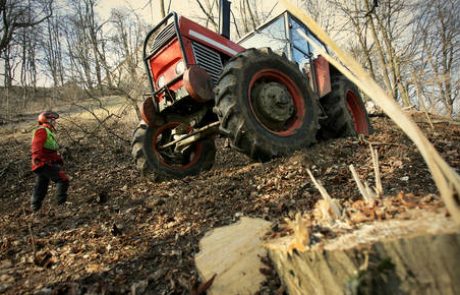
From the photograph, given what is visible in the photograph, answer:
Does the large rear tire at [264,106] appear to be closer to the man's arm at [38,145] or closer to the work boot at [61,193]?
the work boot at [61,193]

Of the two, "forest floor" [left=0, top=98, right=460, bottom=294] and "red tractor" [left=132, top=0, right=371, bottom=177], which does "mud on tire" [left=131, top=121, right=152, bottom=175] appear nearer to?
"red tractor" [left=132, top=0, right=371, bottom=177]

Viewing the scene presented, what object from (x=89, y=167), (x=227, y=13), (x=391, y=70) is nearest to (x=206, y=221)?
(x=227, y=13)

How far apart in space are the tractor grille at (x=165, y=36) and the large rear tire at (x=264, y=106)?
37.9 inches

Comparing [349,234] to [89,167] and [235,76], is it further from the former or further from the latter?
[89,167]

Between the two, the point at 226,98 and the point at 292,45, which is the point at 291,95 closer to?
the point at 226,98

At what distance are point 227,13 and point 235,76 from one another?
183 cm

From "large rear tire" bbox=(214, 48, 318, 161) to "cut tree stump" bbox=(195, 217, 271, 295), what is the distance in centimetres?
132

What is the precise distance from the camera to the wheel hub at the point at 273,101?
13.2ft

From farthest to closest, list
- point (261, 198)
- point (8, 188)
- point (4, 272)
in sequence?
point (8, 188) → point (261, 198) → point (4, 272)

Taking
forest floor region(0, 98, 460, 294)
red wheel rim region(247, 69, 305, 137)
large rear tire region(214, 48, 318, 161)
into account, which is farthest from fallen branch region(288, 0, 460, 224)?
red wheel rim region(247, 69, 305, 137)

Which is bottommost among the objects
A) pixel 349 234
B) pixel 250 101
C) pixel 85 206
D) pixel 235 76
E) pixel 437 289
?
pixel 437 289

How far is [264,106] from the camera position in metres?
4.03

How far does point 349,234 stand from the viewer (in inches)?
48.3

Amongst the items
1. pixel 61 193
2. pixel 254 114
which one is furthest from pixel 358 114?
pixel 61 193
